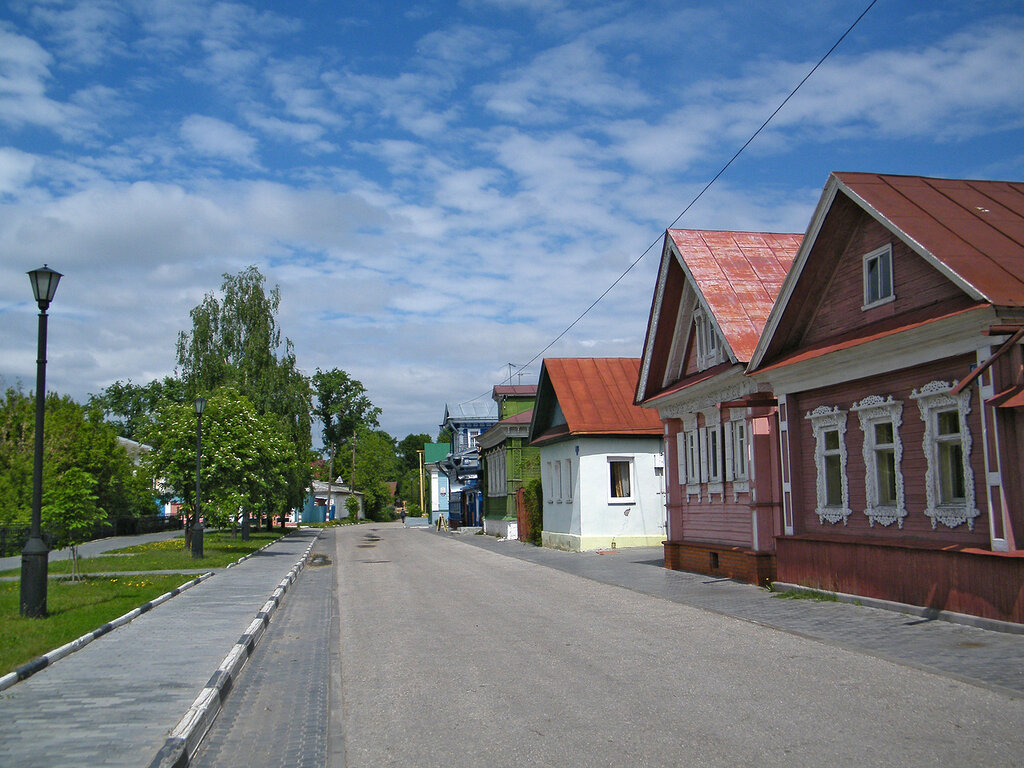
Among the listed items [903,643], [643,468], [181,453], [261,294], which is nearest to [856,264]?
[903,643]

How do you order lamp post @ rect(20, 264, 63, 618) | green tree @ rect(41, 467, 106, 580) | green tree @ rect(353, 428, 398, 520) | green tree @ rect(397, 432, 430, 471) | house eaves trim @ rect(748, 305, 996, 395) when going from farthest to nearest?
green tree @ rect(397, 432, 430, 471) < green tree @ rect(353, 428, 398, 520) < green tree @ rect(41, 467, 106, 580) < lamp post @ rect(20, 264, 63, 618) < house eaves trim @ rect(748, 305, 996, 395)

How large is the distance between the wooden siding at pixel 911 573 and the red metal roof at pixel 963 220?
3.28 meters

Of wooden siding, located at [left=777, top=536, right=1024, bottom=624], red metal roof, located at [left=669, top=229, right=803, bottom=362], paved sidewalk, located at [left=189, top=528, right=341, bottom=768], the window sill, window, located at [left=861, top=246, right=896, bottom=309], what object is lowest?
paved sidewalk, located at [left=189, top=528, right=341, bottom=768]

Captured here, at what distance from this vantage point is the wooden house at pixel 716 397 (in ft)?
59.0

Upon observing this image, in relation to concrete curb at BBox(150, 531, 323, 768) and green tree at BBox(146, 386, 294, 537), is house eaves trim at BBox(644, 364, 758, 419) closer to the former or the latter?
concrete curb at BBox(150, 531, 323, 768)

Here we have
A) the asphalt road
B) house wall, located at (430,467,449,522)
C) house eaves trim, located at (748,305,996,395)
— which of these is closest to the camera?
the asphalt road

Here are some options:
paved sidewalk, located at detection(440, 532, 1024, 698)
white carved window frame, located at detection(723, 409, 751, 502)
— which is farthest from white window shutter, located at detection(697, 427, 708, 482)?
paved sidewalk, located at detection(440, 532, 1024, 698)

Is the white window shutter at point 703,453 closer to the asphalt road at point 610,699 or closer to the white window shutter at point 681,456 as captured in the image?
the white window shutter at point 681,456

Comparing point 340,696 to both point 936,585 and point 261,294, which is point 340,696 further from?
point 261,294

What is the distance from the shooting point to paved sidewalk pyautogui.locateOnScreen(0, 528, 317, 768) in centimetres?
626

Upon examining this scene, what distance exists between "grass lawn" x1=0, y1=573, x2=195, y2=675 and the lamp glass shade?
4.61 m

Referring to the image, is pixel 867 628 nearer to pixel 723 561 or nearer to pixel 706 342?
pixel 723 561

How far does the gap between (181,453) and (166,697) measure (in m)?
22.3

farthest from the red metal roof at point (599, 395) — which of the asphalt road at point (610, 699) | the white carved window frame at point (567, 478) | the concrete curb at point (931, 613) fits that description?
the asphalt road at point (610, 699)
